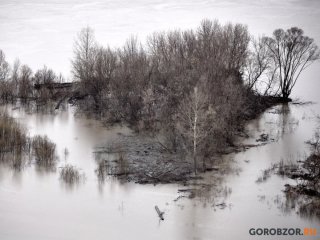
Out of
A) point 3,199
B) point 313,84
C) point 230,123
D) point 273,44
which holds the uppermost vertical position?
point 273,44

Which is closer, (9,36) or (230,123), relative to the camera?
(230,123)

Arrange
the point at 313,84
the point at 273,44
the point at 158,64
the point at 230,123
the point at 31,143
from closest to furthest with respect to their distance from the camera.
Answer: the point at 31,143 < the point at 230,123 < the point at 158,64 < the point at 273,44 < the point at 313,84

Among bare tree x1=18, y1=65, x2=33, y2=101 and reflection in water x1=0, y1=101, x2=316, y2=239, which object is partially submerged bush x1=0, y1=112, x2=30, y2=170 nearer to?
reflection in water x1=0, y1=101, x2=316, y2=239

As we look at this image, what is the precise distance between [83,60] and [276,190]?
24.9 metres

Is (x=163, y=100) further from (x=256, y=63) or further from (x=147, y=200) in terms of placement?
(x=256, y=63)

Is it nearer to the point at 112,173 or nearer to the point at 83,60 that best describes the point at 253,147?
the point at 112,173

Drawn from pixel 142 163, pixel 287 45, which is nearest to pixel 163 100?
pixel 142 163

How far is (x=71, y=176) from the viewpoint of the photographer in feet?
54.1

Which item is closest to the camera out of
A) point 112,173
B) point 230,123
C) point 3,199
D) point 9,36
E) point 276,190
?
point 3,199

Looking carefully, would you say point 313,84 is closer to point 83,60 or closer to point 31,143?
point 83,60

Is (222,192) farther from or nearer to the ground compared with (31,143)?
nearer to the ground

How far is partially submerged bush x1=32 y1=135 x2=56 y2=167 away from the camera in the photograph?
60.3ft

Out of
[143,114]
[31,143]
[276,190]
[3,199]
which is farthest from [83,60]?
[276,190]

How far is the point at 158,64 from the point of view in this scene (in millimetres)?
33156
